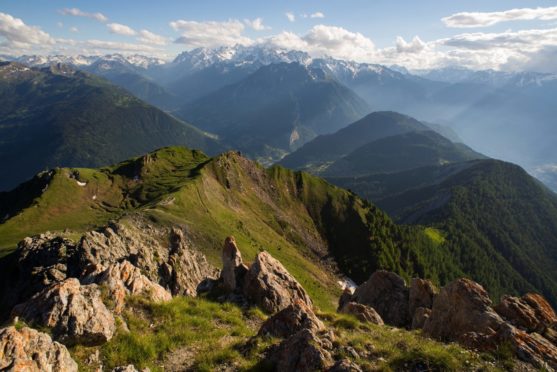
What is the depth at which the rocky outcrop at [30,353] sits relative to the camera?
49.3 feet

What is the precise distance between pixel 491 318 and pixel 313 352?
19.3m

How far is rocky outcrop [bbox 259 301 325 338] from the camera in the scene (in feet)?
83.2

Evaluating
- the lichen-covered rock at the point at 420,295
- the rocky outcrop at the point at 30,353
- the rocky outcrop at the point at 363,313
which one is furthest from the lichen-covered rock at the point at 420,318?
the rocky outcrop at the point at 30,353

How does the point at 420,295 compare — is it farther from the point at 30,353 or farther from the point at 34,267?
the point at 34,267

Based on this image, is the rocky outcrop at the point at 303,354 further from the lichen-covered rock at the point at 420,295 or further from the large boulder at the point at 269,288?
the lichen-covered rock at the point at 420,295

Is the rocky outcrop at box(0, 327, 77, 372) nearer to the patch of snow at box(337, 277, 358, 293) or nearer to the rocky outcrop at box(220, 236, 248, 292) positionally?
the rocky outcrop at box(220, 236, 248, 292)

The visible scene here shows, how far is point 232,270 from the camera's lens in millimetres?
39844

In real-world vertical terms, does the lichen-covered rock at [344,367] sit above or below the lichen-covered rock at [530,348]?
above

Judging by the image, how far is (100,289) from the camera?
24.0m

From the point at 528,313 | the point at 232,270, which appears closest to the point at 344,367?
the point at 232,270

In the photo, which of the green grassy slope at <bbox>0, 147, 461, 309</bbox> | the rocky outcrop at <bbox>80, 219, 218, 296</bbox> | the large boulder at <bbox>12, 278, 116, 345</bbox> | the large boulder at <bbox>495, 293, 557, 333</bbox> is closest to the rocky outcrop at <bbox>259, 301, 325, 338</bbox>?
the large boulder at <bbox>12, 278, 116, 345</bbox>

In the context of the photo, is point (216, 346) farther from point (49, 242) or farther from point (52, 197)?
point (52, 197)

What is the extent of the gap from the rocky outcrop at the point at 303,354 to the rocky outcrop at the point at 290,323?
13.2 feet

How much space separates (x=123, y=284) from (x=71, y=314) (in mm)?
6941
